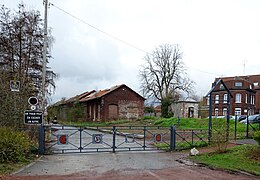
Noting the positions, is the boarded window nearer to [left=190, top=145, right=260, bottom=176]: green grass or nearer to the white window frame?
the white window frame

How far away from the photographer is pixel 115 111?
40656 millimetres

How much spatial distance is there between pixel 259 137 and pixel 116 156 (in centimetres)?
557

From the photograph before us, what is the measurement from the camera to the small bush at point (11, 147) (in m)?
9.62

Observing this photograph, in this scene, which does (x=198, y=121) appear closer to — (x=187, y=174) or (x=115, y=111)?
(x=115, y=111)

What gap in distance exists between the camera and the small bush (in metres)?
9.62

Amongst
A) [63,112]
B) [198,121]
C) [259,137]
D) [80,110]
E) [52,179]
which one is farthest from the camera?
[63,112]

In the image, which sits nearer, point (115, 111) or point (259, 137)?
point (259, 137)

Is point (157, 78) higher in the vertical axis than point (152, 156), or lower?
higher

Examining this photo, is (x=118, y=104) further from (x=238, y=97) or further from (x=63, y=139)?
(x=63, y=139)

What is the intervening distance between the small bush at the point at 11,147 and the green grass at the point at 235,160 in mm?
6364

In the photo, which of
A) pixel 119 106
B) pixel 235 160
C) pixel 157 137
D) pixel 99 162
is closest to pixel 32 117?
pixel 99 162

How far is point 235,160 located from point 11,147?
25.7ft

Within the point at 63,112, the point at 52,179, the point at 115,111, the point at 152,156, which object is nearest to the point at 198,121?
the point at 115,111

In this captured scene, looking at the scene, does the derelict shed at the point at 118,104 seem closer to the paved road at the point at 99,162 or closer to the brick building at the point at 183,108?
the brick building at the point at 183,108
